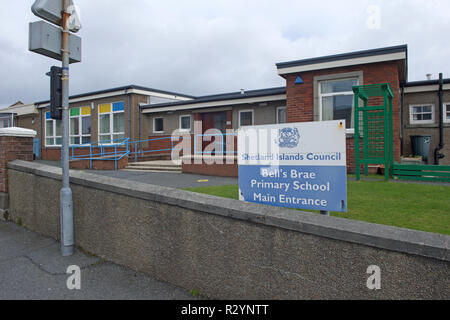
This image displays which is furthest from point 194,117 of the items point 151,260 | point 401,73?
point 151,260

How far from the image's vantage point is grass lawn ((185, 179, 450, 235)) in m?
4.13

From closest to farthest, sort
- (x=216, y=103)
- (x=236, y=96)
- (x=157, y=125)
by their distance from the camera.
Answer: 1. (x=236, y=96)
2. (x=216, y=103)
3. (x=157, y=125)

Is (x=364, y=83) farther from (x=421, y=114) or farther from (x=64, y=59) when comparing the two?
(x=64, y=59)

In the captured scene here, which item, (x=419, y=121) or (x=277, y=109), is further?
(x=277, y=109)

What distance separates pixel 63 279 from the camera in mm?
4113

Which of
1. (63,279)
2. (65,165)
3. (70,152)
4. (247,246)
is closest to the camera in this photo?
(247,246)

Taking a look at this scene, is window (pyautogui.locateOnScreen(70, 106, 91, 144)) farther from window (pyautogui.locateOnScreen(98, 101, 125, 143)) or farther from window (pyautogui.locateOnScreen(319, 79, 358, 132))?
window (pyautogui.locateOnScreen(319, 79, 358, 132))

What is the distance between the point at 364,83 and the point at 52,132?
21.4 m

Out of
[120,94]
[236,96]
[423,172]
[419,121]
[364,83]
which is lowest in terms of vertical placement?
[423,172]

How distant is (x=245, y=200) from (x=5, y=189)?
6.22 meters

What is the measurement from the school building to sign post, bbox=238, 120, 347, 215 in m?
6.97

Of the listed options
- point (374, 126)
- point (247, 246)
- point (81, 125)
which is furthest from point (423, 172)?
point (81, 125)

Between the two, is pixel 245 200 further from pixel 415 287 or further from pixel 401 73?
pixel 401 73

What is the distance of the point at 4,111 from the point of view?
28219 mm
